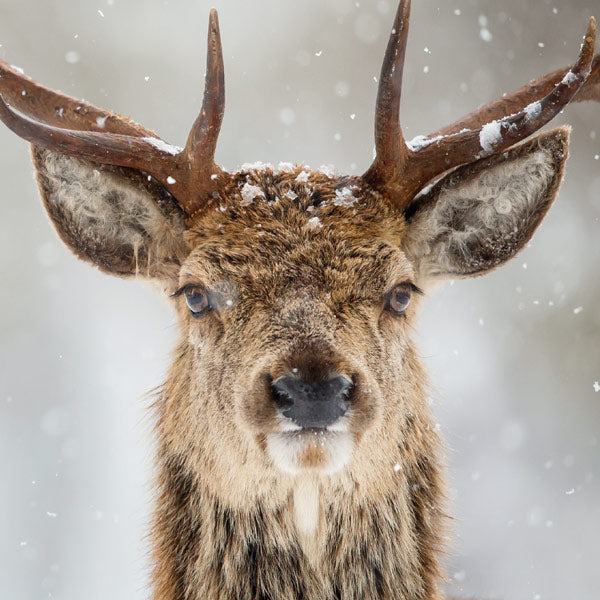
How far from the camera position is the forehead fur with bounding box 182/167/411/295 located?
4.28 m

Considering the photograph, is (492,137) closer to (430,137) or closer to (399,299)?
(430,137)

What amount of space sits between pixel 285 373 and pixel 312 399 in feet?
0.64

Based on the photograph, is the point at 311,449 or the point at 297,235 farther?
the point at 297,235

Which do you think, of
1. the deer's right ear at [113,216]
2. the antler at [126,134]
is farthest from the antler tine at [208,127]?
the deer's right ear at [113,216]

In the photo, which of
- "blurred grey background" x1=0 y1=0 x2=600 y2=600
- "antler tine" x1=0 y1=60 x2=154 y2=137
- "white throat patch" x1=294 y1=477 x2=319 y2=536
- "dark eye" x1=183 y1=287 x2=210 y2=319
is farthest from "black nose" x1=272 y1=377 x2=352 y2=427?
"blurred grey background" x1=0 y1=0 x2=600 y2=600

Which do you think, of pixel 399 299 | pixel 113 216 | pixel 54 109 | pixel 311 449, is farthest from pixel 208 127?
pixel 311 449

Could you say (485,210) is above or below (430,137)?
below

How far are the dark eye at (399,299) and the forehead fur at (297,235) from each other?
0.28ft

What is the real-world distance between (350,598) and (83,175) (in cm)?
264

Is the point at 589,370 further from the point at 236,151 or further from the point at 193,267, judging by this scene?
the point at 193,267

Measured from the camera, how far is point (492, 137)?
4.50m

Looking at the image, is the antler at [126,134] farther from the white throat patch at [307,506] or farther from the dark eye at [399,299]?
the white throat patch at [307,506]

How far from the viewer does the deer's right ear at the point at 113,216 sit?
15.4 feet

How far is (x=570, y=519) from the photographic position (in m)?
13.7
